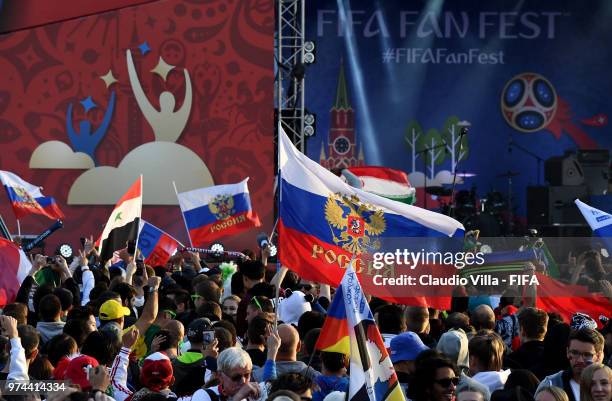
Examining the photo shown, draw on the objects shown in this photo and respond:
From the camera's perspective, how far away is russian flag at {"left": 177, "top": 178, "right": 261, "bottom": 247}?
50.6ft

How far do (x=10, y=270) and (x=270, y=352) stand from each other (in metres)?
3.41

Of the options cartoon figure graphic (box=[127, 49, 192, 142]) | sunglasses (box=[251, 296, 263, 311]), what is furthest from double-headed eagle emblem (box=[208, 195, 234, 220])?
sunglasses (box=[251, 296, 263, 311])

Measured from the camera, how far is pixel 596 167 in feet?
77.8

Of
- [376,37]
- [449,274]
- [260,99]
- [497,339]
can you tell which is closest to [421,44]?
[376,37]

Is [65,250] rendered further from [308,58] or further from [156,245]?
[156,245]

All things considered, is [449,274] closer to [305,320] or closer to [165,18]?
[305,320]

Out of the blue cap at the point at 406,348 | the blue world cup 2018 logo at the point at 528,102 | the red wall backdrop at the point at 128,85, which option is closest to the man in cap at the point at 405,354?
the blue cap at the point at 406,348

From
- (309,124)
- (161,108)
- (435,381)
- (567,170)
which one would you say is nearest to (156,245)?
(309,124)

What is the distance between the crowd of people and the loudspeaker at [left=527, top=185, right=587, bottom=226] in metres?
13.5

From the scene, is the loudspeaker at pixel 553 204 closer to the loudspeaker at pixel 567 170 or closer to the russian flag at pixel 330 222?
the loudspeaker at pixel 567 170

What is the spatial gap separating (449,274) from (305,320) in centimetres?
117

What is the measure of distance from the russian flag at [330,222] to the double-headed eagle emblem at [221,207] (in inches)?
258

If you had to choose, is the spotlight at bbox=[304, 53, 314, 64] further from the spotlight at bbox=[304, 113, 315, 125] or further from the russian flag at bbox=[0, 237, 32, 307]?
the russian flag at bbox=[0, 237, 32, 307]
